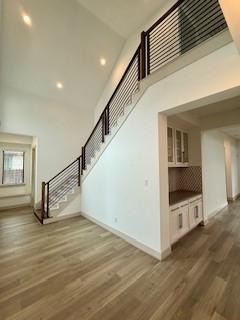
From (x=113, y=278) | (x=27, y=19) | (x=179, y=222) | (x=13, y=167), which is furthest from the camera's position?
(x=13, y=167)

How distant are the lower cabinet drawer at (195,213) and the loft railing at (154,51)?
2.71 m

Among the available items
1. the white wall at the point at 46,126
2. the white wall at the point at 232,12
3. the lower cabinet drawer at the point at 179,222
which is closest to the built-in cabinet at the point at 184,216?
the lower cabinet drawer at the point at 179,222

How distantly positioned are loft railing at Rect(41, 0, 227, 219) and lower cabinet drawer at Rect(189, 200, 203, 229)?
2.71 m

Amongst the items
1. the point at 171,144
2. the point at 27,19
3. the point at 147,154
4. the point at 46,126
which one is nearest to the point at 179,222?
the point at 147,154

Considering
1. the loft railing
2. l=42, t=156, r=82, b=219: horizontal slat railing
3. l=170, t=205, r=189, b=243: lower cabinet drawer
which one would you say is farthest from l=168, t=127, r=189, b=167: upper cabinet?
l=42, t=156, r=82, b=219: horizontal slat railing

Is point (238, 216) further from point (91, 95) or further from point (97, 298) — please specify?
point (91, 95)

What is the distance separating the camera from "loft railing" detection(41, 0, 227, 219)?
2.54 m

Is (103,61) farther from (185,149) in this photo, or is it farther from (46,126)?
(185,149)

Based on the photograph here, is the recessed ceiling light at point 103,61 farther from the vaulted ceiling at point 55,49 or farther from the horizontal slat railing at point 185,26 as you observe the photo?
the horizontal slat railing at point 185,26

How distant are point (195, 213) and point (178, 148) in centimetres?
165

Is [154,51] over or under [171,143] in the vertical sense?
over

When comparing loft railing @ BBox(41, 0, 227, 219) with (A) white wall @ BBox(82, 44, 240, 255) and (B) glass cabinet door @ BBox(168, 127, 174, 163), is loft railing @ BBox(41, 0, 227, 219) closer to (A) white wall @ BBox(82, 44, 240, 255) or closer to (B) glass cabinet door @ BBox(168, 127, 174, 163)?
(A) white wall @ BBox(82, 44, 240, 255)

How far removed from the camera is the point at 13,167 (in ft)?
19.4

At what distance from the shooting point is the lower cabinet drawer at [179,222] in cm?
300
